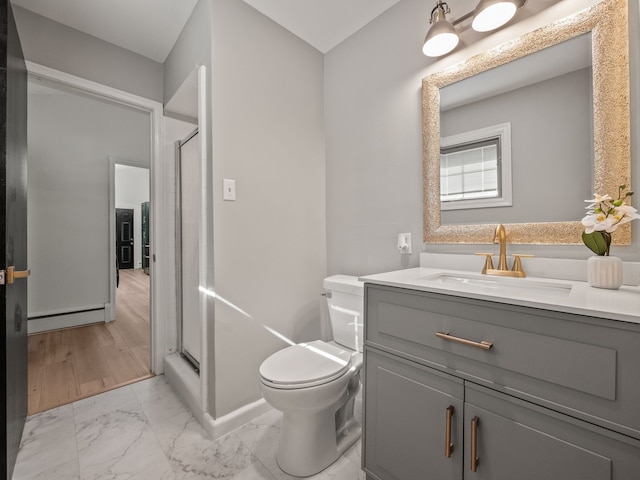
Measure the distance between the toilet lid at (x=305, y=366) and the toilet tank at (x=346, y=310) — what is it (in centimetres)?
14

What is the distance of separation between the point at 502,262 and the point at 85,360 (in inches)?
123

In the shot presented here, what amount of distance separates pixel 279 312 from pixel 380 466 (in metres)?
0.96

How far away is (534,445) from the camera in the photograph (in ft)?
2.39

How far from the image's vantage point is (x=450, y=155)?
142 cm

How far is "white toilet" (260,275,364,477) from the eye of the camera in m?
1.16

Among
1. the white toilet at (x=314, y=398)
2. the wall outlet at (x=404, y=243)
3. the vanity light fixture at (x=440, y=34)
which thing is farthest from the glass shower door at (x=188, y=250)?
the vanity light fixture at (x=440, y=34)

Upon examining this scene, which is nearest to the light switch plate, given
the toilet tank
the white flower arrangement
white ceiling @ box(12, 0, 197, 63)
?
the toilet tank

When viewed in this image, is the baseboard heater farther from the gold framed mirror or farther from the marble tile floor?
the gold framed mirror

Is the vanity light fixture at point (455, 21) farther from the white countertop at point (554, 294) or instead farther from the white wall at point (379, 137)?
the white countertop at point (554, 294)

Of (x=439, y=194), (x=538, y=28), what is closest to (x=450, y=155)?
(x=439, y=194)

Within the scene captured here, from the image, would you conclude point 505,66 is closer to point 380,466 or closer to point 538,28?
point 538,28

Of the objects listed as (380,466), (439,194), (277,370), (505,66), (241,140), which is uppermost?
(505,66)

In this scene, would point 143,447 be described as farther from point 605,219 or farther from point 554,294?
point 605,219

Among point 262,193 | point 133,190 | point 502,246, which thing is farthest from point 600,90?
point 133,190
